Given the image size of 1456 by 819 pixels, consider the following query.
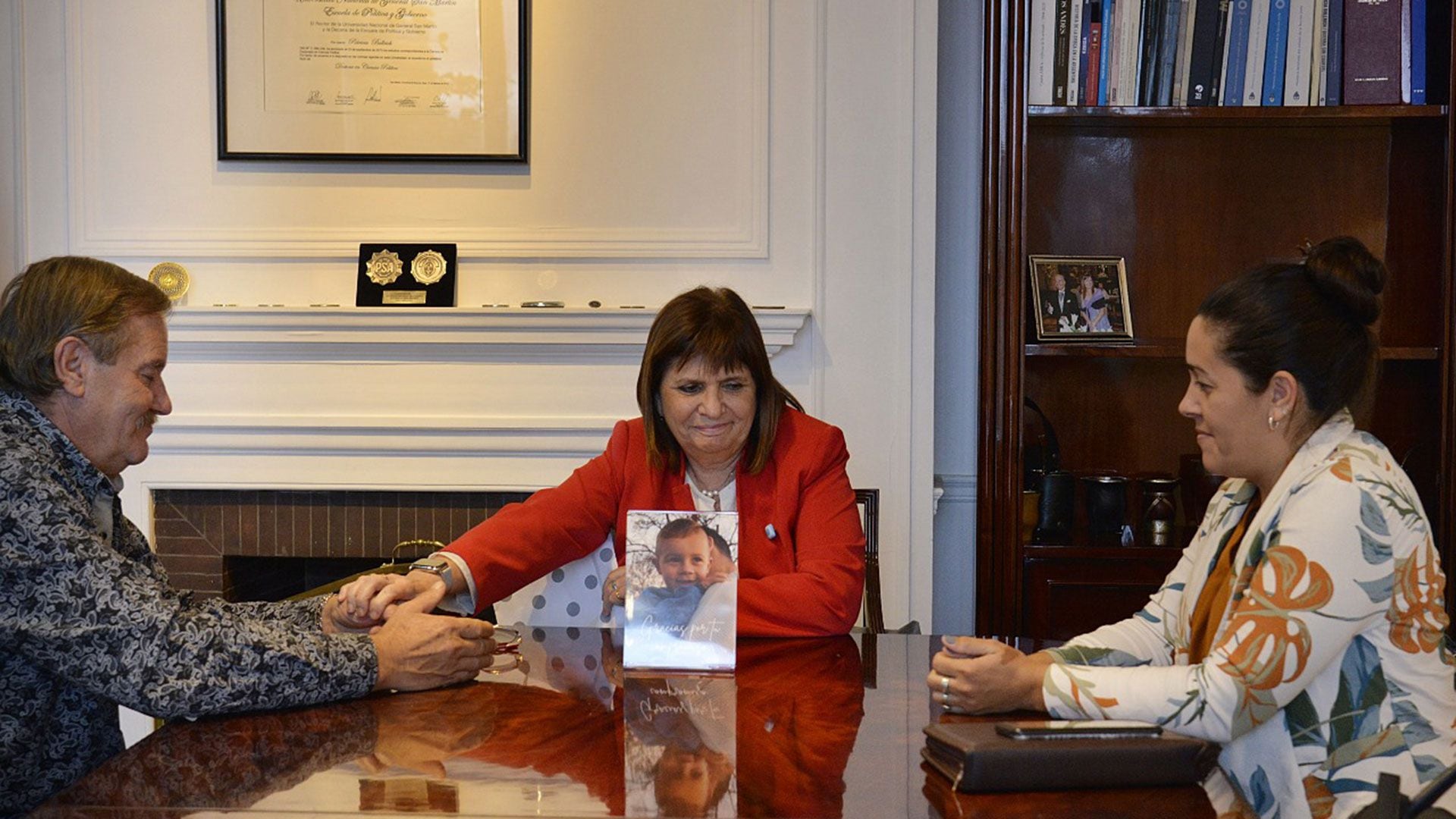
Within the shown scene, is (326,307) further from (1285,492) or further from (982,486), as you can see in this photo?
(1285,492)

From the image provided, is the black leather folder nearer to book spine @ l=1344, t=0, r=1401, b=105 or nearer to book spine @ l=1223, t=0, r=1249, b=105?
book spine @ l=1223, t=0, r=1249, b=105

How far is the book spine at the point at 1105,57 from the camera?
3.00 m

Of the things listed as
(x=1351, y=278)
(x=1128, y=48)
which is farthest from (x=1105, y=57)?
(x=1351, y=278)

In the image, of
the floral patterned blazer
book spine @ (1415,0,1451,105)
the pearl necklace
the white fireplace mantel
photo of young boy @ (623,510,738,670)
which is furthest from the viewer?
the white fireplace mantel

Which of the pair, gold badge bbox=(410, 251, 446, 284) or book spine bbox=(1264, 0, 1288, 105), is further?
gold badge bbox=(410, 251, 446, 284)

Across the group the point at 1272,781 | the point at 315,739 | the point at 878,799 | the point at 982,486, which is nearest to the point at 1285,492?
the point at 1272,781

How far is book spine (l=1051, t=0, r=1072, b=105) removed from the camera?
2.99m

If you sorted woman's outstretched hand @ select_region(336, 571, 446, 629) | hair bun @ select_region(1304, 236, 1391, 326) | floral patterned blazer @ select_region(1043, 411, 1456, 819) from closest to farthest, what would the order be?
floral patterned blazer @ select_region(1043, 411, 1456, 819) → hair bun @ select_region(1304, 236, 1391, 326) → woman's outstretched hand @ select_region(336, 571, 446, 629)

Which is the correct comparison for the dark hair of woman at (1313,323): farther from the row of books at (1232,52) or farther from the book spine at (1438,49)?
the book spine at (1438,49)

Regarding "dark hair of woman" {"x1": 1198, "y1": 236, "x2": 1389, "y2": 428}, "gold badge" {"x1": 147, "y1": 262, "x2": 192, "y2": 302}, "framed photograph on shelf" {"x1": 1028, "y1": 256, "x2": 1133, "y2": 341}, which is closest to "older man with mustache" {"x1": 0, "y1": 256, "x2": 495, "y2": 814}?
"dark hair of woman" {"x1": 1198, "y1": 236, "x2": 1389, "y2": 428}

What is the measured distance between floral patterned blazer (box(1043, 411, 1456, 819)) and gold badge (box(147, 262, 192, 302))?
2.45 metres

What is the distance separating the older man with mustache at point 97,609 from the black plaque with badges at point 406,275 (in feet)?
4.35

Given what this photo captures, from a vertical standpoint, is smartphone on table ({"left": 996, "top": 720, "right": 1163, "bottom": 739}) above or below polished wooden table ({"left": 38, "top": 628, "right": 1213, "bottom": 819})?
above

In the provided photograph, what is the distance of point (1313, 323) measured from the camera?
5.30 feet
